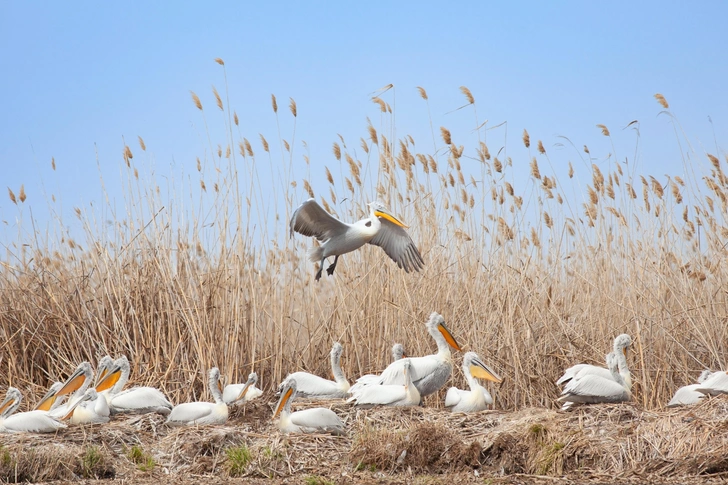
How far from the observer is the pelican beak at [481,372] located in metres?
6.74

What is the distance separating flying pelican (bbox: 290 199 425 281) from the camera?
24.0 feet

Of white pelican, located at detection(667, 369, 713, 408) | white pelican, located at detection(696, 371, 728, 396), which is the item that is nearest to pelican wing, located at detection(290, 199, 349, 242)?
white pelican, located at detection(667, 369, 713, 408)

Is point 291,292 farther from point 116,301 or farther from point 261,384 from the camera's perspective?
point 116,301

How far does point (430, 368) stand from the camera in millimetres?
6727

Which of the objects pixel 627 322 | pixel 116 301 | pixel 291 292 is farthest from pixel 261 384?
pixel 627 322

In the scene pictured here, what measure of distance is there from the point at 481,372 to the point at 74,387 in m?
3.41

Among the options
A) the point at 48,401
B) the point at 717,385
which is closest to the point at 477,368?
the point at 717,385

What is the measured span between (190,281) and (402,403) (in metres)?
2.59

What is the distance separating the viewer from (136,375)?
7.48 metres

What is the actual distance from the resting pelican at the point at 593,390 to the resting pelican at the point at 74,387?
388 cm

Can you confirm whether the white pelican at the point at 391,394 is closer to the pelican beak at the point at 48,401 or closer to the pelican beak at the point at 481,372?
the pelican beak at the point at 481,372

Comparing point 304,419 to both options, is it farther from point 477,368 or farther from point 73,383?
point 73,383

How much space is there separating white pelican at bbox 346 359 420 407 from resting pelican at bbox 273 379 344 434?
0.41 m

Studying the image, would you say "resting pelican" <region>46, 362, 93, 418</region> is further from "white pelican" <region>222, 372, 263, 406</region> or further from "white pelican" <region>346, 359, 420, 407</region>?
"white pelican" <region>346, 359, 420, 407</region>
